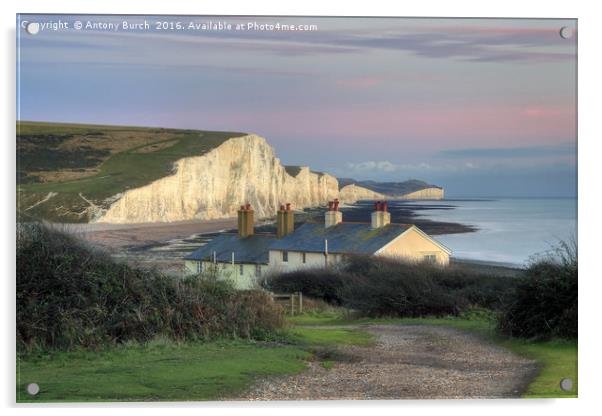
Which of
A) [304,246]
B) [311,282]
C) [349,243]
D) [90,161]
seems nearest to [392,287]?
[311,282]

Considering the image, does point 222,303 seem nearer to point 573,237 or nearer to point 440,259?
point 440,259

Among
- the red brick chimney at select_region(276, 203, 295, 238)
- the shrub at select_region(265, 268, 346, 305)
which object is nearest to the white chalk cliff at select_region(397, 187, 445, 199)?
the red brick chimney at select_region(276, 203, 295, 238)

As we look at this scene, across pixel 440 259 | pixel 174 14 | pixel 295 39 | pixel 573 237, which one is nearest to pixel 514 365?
pixel 573 237

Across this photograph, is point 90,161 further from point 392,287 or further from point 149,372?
point 392,287

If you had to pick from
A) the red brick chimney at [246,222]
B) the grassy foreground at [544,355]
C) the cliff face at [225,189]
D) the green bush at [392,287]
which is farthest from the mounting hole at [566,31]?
the green bush at [392,287]

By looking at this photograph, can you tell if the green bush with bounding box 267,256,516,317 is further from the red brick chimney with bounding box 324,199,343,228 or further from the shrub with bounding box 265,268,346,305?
the red brick chimney with bounding box 324,199,343,228

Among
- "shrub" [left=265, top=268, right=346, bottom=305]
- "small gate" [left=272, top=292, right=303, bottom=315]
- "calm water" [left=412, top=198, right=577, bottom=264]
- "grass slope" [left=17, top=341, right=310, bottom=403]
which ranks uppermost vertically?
"calm water" [left=412, top=198, right=577, bottom=264]
